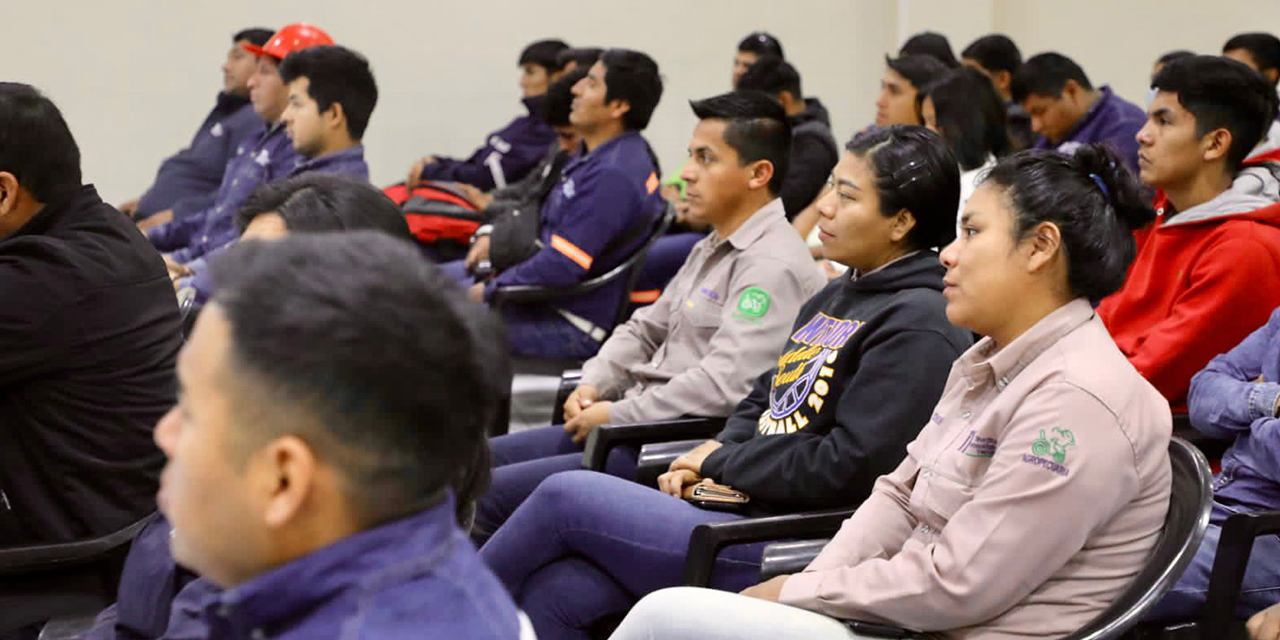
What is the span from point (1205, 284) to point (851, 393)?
770 mm

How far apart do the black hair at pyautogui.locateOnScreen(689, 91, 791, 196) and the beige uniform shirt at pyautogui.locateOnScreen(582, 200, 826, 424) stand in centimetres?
13

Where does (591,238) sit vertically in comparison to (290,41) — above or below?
below

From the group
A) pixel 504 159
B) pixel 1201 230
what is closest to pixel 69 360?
pixel 1201 230

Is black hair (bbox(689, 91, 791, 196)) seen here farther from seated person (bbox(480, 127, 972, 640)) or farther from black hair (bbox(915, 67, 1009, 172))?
black hair (bbox(915, 67, 1009, 172))

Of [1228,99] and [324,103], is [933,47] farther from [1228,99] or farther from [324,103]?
[1228,99]

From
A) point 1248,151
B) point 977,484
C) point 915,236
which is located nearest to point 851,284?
point 915,236

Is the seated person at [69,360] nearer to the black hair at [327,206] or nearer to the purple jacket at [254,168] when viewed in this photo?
the black hair at [327,206]

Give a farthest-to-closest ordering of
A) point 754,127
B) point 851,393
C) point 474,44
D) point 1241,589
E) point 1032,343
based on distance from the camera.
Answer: point 474,44
point 754,127
point 851,393
point 1241,589
point 1032,343

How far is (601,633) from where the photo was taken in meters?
2.17

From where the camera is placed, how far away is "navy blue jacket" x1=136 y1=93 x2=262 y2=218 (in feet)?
17.4

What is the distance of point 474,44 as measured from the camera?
20.4 ft

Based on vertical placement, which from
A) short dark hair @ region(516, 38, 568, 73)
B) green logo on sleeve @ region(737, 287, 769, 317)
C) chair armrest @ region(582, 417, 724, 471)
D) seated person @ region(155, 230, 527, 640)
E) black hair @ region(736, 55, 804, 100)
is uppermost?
seated person @ region(155, 230, 527, 640)

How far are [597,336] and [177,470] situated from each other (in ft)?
9.45

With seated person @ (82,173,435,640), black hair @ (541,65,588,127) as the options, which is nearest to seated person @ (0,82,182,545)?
seated person @ (82,173,435,640)
